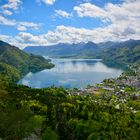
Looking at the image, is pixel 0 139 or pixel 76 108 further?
pixel 76 108

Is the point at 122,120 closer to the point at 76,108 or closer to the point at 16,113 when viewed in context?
the point at 76,108

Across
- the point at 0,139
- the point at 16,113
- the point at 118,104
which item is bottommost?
the point at 118,104

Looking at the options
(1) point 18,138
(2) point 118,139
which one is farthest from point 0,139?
(2) point 118,139

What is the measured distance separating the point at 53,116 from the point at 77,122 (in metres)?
7.84

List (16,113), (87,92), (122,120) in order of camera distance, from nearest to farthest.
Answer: (16,113) < (122,120) < (87,92)

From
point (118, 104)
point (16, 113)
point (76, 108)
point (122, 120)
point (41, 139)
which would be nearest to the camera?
point (16, 113)

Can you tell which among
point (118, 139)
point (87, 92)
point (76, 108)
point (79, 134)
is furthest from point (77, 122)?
point (87, 92)

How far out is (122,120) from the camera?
337 ft

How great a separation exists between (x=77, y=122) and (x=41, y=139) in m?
27.0

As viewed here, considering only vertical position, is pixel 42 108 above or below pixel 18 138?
below

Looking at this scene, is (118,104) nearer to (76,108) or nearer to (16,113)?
(76,108)

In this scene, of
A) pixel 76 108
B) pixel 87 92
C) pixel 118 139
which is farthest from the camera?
pixel 87 92

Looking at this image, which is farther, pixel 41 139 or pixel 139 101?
pixel 139 101

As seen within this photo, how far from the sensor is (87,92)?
592ft
